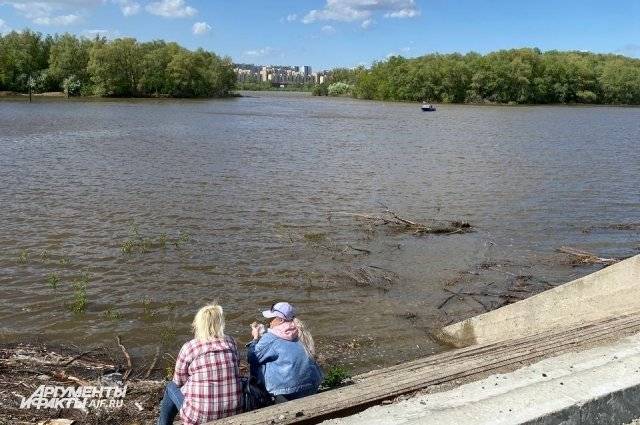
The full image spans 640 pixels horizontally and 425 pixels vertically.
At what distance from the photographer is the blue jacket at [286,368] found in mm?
5758

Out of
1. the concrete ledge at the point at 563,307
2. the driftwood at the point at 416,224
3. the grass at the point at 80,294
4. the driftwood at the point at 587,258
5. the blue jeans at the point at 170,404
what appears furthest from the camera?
the driftwood at the point at 416,224

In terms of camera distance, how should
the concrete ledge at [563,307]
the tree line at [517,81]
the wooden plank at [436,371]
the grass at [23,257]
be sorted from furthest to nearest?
the tree line at [517,81]
the grass at [23,257]
the concrete ledge at [563,307]
the wooden plank at [436,371]

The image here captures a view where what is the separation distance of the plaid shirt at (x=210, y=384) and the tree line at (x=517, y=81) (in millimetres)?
145266

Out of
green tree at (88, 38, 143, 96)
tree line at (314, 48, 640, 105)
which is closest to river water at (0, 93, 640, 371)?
green tree at (88, 38, 143, 96)

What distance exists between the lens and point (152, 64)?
131000 mm

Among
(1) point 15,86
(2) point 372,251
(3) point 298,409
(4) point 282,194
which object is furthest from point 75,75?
(3) point 298,409

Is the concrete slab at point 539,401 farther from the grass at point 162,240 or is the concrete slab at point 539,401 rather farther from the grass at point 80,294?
the grass at point 162,240

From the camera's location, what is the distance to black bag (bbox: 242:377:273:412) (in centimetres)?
569

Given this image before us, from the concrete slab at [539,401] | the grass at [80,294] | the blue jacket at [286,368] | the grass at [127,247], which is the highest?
the concrete slab at [539,401]

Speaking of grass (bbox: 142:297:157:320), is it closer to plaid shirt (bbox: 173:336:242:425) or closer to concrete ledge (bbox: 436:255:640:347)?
concrete ledge (bbox: 436:255:640:347)

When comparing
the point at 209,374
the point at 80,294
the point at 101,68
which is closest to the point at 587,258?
the point at 80,294

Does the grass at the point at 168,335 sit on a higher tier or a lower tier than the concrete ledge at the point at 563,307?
lower

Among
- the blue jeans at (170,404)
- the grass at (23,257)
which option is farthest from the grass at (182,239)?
the blue jeans at (170,404)

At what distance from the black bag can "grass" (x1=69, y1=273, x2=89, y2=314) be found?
6.22 meters
